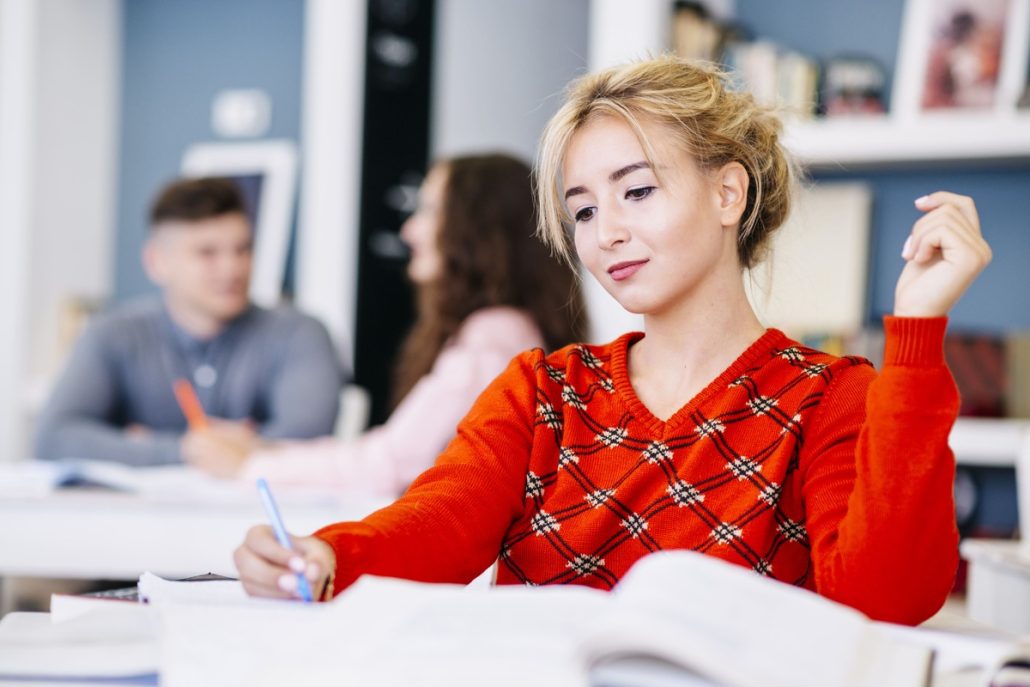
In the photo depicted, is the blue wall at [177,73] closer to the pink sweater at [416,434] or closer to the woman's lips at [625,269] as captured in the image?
the pink sweater at [416,434]

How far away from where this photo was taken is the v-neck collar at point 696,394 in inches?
44.0

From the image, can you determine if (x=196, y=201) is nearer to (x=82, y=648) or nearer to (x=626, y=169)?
(x=626, y=169)

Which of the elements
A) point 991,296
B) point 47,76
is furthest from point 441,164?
point 47,76

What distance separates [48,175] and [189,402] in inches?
80.4

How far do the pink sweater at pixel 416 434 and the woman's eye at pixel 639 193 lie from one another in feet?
3.32

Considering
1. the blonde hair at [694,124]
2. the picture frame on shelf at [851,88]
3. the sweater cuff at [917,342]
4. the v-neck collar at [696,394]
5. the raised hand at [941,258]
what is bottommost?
the v-neck collar at [696,394]

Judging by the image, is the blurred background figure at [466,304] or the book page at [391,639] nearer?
the book page at [391,639]

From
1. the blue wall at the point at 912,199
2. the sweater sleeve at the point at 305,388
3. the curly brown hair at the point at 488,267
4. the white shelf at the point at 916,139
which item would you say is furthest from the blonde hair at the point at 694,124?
the blue wall at the point at 912,199

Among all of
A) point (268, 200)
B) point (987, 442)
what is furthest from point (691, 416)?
point (268, 200)

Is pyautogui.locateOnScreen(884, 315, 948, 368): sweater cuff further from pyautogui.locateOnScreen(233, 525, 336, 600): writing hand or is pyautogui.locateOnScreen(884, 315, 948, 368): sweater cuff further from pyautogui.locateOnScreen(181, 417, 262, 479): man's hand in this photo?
pyautogui.locateOnScreen(181, 417, 262, 479): man's hand

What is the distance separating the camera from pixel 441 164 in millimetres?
2445

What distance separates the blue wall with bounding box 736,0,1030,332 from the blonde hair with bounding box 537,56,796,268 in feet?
6.72

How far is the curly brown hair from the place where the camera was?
91.3 inches

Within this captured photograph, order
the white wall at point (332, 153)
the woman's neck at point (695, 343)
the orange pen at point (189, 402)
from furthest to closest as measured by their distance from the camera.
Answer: the white wall at point (332, 153) < the orange pen at point (189, 402) < the woman's neck at point (695, 343)
